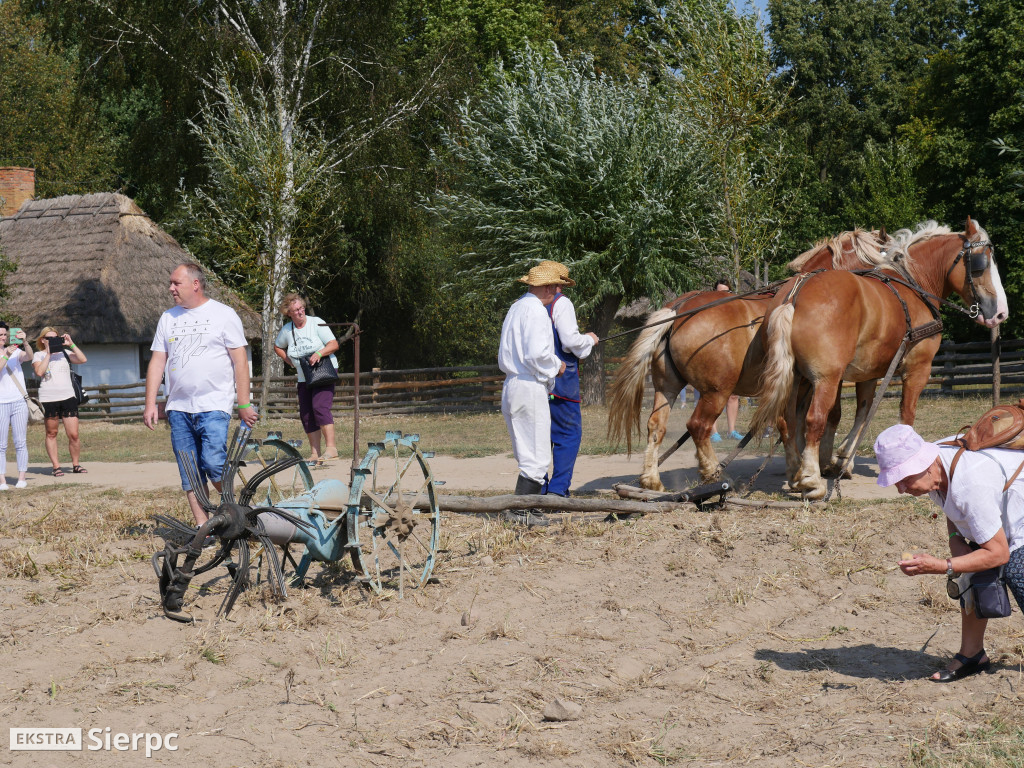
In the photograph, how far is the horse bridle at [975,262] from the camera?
369 inches

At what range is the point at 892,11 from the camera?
4394 cm

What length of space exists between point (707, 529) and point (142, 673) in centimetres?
380

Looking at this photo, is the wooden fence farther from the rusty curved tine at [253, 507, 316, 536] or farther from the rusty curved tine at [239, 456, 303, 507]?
the rusty curved tine at [253, 507, 316, 536]

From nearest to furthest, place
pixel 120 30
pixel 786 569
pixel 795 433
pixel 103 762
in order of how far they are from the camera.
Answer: pixel 103 762
pixel 786 569
pixel 795 433
pixel 120 30

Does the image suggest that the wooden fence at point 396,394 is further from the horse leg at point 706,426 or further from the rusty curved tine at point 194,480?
the rusty curved tine at point 194,480

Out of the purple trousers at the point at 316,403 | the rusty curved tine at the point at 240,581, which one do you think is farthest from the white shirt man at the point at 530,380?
the purple trousers at the point at 316,403

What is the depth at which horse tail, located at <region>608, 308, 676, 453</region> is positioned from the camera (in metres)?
8.95

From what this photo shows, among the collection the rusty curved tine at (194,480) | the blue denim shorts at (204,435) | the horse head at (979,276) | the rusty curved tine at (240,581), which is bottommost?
the rusty curved tine at (240,581)

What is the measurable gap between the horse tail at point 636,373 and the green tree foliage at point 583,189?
10590mm

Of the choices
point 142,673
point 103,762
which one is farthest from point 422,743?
point 142,673

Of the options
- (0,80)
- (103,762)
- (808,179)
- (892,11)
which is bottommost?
(103,762)

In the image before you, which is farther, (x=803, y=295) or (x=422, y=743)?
(x=803, y=295)

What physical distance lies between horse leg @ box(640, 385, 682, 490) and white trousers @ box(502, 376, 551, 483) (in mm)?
1584

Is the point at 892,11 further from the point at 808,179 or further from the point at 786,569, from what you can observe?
the point at 786,569
